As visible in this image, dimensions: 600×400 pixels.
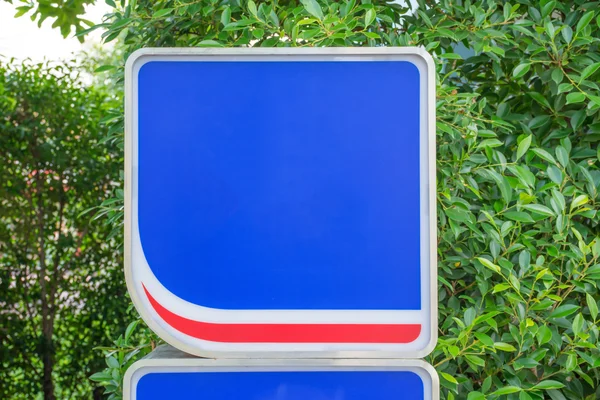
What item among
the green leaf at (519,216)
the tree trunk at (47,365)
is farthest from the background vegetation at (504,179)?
the tree trunk at (47,365)

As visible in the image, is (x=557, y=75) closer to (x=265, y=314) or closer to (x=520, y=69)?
(x=520, y=69)

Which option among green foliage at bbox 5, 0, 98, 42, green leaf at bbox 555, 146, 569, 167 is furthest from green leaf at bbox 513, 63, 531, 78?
green foliage at bbox 5, 0, 98, 42

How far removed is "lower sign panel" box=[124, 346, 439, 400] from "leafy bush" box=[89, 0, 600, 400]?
477mm

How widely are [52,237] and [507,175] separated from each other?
359 cm

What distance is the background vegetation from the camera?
4.95ft

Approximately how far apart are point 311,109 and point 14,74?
390 cm

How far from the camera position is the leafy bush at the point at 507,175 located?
1.51 m

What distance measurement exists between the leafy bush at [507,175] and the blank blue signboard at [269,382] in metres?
0.48

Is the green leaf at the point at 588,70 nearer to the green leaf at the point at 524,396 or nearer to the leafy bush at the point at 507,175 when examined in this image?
the leafy bush at the point at 507,175

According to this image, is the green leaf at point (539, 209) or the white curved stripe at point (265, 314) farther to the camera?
the green leaf at point (539, 209)

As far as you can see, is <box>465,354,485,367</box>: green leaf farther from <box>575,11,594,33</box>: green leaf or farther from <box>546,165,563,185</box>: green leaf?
<box>575,11,594,33</box>: green leaf

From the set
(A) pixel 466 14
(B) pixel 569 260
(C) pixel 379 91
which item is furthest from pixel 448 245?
(C) pixel 379 91

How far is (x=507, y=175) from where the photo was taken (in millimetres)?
1741

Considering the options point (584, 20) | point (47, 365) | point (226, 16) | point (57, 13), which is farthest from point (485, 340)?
point (47, 365)
